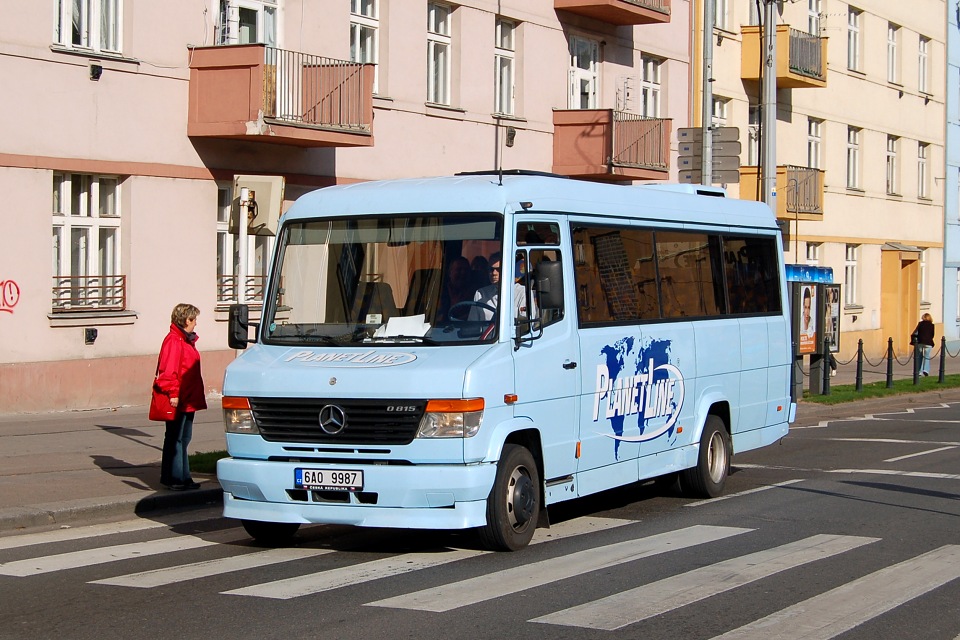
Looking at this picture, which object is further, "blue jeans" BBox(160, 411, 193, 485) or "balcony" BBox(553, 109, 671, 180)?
"balcony" BBox(553, 109, 671, 180)

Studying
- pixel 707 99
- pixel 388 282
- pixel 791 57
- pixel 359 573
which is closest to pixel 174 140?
pixel 707 99

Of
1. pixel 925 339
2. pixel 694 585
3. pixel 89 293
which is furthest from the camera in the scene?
pixel 925 339

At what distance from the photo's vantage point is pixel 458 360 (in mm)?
9391

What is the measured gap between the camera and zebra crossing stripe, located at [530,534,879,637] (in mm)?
7559

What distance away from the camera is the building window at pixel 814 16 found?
4075 cm

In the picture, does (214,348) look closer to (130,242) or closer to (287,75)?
(130,242)

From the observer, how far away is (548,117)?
96.1ft

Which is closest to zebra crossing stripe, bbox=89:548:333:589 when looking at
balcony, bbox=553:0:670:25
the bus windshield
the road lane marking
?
the bus windshield

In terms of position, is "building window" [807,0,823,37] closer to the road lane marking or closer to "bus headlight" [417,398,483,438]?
the road lane marking

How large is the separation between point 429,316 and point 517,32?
19.5 metres

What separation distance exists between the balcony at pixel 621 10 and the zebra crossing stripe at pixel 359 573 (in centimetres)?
2016

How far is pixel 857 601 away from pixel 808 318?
1842 cm

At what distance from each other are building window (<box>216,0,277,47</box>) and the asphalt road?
11679mm

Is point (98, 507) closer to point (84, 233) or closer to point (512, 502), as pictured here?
point (512, 502)
